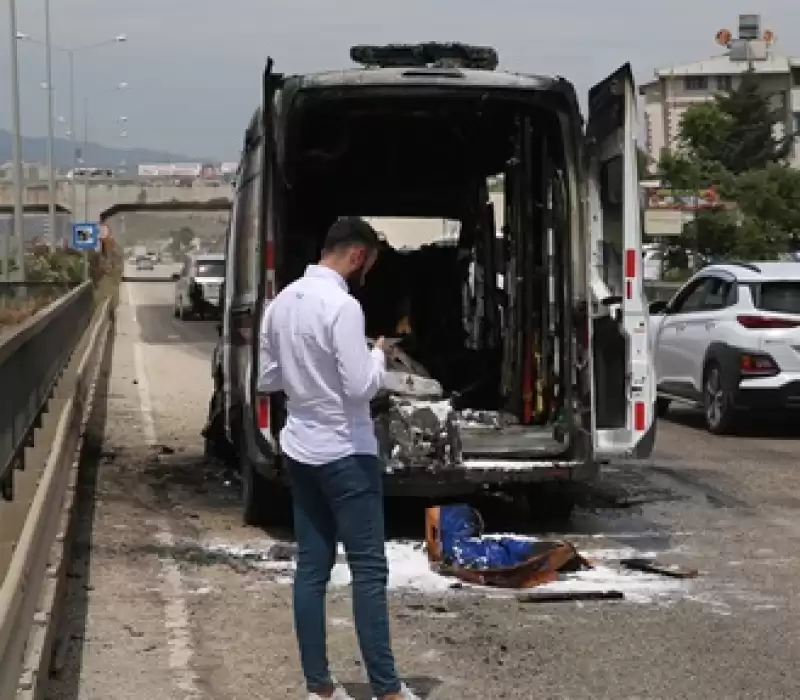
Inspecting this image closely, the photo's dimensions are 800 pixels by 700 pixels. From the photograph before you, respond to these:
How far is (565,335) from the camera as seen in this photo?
900 cm

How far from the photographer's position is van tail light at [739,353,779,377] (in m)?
13.8

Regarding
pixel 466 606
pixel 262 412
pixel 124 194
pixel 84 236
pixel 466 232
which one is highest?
pixel 124 194

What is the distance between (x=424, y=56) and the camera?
30.3 ft

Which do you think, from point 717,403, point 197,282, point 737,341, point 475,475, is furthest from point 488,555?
point 197,282

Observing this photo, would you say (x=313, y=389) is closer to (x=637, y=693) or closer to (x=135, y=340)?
(x=637, y=693)

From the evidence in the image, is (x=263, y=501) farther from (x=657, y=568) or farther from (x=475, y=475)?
(x=657, y=568)

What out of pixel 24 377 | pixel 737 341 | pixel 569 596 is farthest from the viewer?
pixel 737 341

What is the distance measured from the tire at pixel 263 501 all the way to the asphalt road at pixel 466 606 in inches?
5.7

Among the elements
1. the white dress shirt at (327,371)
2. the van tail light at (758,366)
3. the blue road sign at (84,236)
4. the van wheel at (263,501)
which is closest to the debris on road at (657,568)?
the van wheel at (263,501)

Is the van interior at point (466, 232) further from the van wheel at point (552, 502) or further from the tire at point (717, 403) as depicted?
the tire at point (717, 403)

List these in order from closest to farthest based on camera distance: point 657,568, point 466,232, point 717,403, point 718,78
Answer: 1. point 657,568
2. point 466,232
3. point 717,403
4. point 718,78

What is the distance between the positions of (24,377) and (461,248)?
11.9 feet

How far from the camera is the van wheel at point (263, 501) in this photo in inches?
359

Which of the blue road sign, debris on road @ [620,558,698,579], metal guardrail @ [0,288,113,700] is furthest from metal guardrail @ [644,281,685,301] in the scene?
the blue road sign
